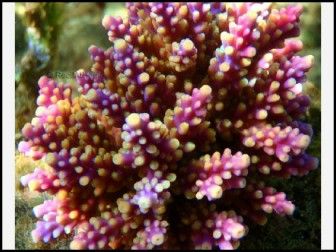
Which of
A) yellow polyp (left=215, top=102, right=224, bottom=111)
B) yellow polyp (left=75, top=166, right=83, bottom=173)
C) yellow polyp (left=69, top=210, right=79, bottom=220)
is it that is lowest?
yellow polyp (left=69, top=210, right=79, bottom=220)

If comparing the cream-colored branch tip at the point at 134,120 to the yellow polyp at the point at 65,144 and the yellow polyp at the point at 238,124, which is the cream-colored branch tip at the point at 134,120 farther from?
the yellow polyp at the point at 238,124

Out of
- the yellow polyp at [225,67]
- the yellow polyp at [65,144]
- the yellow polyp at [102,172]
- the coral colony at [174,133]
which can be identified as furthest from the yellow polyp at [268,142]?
the yellow polyp at [65,144]

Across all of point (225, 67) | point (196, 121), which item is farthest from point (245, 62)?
point (196, 121)

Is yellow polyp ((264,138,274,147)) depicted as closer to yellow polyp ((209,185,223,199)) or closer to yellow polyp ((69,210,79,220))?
yellow polyp ((209,185,223,199))

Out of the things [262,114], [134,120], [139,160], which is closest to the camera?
[134,120]

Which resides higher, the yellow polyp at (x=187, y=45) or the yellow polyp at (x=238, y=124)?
the yellow polyp at (x=187, y=45)

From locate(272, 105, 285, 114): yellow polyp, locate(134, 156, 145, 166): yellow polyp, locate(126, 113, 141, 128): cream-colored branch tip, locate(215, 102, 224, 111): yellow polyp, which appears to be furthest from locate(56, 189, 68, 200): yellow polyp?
locate(272, 105, 285, 114): yellow polyp

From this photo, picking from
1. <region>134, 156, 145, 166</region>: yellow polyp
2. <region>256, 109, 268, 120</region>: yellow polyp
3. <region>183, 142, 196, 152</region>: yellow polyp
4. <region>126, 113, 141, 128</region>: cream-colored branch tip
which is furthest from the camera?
<region>256, 109, 268, 120</region>: yellow polyp

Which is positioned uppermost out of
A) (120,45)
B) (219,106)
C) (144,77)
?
(120,45)

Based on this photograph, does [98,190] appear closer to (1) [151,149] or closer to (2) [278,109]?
(1) [151,149]
